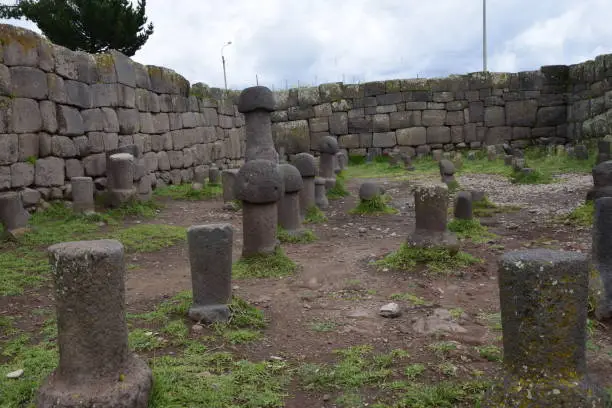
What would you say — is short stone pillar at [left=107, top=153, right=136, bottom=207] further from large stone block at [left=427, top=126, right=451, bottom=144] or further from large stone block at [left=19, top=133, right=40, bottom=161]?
large stone block at [left=427, top=126, right=451, bottom=144]

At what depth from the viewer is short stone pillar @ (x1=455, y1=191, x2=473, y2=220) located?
303 inches

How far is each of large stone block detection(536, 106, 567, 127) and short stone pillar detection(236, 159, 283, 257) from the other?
1444 centimetres

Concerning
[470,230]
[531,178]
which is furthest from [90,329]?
[531,178]

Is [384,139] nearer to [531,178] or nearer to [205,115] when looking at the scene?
[205,115]

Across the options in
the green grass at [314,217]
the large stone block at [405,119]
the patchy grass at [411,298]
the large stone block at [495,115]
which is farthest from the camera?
the large stone block at [405,119]

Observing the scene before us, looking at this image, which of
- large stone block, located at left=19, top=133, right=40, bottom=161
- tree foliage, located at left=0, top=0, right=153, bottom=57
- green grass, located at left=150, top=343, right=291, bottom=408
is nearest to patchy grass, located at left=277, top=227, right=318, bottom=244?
green grass, located at left=150, top=343, right=291, bottom=408

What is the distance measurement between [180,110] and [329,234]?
7.18 meters

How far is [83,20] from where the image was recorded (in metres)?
20.6

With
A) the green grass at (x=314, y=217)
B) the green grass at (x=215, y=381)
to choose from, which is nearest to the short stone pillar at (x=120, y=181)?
the green grass at (x=314, y=217)

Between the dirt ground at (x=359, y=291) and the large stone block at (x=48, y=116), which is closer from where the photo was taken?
the dirt ground at (x=359, y=291)

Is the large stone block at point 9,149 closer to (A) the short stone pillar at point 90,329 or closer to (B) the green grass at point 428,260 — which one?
(B) the green grass at point 428,260

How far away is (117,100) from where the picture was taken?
11.1 meters

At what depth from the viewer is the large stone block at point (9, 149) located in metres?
8.45

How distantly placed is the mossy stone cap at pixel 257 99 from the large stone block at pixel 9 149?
4307 millimetres
